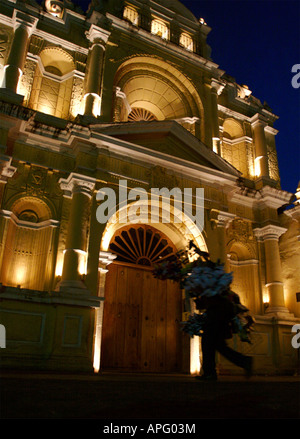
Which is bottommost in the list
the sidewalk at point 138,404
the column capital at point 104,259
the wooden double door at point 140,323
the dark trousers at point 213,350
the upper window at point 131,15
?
the sidewalk at point 138,404

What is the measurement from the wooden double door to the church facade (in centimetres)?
Answer: 3

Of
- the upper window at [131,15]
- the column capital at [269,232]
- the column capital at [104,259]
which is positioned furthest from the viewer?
the upper window at [131,15]

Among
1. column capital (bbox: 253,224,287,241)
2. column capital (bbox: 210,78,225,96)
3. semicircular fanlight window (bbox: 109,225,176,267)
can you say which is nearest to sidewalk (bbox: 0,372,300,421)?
semicircular fanlight window (bbox: 109,225,176,267)

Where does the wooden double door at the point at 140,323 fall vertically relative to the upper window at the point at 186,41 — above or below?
below

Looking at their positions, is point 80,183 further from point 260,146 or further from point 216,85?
point 260,146

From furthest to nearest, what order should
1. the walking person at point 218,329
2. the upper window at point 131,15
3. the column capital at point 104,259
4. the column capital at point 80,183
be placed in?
the upper window at point 131,15 < the column capital at point 104,259 < the column capital at point 80,183 < the walking person at point 218,329

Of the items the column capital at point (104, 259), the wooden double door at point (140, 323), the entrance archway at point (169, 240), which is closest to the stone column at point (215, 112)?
the entrance archway at point (169, 240)

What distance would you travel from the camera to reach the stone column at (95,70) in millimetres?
10805

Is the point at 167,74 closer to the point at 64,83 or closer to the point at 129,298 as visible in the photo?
the point at 64,83

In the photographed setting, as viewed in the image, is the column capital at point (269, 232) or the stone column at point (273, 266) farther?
the column capital at point (269, 232)

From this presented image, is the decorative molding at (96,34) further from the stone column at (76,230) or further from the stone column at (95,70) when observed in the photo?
the stone column at (76,230)

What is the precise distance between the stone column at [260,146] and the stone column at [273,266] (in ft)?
7.22

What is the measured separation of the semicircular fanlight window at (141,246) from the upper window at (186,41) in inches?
299

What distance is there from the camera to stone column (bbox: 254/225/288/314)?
38.5ft
